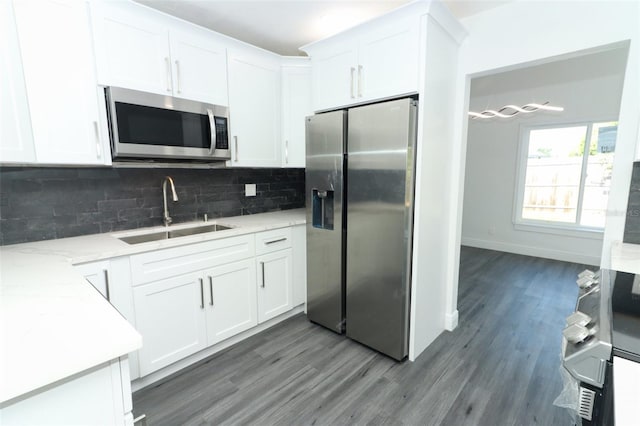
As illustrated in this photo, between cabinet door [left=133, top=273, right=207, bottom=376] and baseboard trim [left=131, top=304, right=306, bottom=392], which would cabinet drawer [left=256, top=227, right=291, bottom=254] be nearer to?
cabinet door [left=133, top=273, right=207, bottom=376]

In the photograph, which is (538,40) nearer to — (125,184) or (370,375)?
(370,375)

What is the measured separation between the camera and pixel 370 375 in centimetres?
199

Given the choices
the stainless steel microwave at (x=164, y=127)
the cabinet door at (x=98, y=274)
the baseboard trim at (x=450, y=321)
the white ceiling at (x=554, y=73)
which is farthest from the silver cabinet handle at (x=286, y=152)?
the white ceiling at (x=554, y=73)

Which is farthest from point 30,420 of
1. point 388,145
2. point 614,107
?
point 614,107

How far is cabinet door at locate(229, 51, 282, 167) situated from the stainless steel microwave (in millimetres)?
139

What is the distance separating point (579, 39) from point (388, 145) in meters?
1.30

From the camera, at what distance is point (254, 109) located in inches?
98.3

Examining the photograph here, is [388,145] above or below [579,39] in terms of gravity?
below

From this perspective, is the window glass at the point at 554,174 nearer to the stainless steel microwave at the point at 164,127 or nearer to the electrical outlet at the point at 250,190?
the electrical outlet at the point at 250,190

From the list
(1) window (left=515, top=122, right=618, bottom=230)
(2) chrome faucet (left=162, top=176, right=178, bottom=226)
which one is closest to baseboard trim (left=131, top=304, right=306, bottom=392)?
(2) chrome faucet (left=162, top=176, right=178, bottom=226)

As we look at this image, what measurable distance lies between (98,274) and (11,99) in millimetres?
A: 958

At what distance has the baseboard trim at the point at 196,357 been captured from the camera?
1.86m

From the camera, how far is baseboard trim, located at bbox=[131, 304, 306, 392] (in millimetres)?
1857

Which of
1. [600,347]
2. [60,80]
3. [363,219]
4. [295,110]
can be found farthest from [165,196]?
[600,347]
